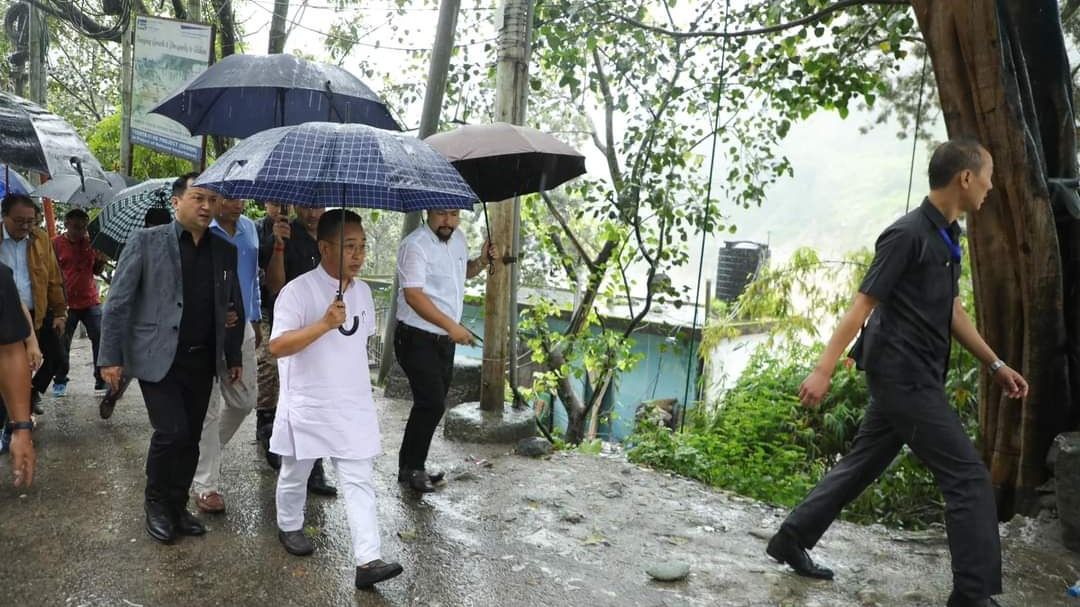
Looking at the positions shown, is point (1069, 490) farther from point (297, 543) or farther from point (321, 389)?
point (297, 543)

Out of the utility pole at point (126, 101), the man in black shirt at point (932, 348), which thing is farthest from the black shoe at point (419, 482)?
the utility pole at point (126, 101)

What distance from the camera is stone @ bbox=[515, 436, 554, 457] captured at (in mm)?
6145

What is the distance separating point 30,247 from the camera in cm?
593

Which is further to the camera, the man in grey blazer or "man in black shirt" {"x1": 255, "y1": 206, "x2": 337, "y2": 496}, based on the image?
"man in black shirt" {"x1": 255, "y1": 206, "x2": 337, "y2": 496}

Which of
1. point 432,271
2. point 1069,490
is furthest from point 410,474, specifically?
point 1069,490

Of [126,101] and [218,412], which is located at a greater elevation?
[126,101]

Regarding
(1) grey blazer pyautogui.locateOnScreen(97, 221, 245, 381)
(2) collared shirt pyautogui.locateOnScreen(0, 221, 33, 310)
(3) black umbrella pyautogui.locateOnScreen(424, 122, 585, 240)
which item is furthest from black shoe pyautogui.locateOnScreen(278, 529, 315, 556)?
(2) collared shirt pyautogui.locateOnScreen(0, 221, 33, 310)

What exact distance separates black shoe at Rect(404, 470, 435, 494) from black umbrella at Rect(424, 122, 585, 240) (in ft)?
5.85

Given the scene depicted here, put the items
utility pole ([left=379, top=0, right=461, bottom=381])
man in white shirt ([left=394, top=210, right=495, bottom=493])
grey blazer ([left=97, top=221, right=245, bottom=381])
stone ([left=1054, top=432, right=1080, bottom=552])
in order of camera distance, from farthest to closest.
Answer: utility pole ([left=379, top=0, right=461, bottom=381]) < man in white shirt ([left=394, top=210, right=495, bottom=493]) < stone ([left=1054, top=432, right=1080, bottom=552]) < grey blazer ([left=97, top=221, right=245, bottom=381])

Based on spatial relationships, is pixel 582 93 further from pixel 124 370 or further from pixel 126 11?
pixel 124 370

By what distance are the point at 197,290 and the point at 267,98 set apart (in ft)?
6.83

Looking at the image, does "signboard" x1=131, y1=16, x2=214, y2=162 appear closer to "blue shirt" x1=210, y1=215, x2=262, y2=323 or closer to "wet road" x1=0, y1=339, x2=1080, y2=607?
"wet road" x1=0, y1=339, x2=1080, y2=607

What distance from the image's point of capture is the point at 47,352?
638 cm

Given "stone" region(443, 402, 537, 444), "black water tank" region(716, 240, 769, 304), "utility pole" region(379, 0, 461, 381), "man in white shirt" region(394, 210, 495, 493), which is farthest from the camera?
"black water tank" region(716, 240, 769, 304)
